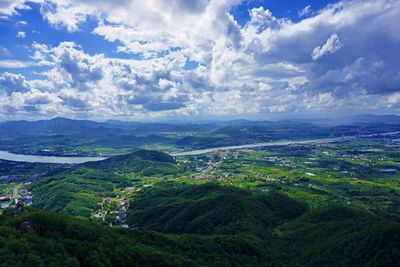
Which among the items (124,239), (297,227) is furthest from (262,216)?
(124,239)

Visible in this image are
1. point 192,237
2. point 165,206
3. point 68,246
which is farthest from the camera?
point 165,206

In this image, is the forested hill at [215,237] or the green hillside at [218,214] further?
the green hillside at [218,214]

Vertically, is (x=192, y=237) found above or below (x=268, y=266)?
above

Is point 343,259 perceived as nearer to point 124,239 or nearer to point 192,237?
point 192,237

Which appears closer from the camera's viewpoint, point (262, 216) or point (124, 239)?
point (124, 239)

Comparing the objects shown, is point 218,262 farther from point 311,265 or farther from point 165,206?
point 165,206

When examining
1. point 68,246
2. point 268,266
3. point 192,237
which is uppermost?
point 68,246

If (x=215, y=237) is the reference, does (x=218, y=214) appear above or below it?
below

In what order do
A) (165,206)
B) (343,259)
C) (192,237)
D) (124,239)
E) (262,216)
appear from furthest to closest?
(165,206) → (262,216) → (192,237) → (343,259) → (124,239)

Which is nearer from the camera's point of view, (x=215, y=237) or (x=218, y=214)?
(x=215, y=237)

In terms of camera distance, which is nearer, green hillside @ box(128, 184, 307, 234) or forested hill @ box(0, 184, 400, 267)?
forested hill @ box(0, 184, 400, 267)
